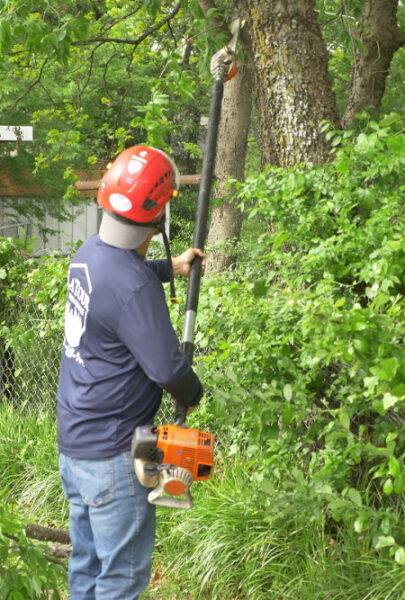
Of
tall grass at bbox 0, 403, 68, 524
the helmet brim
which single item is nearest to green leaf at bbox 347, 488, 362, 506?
the helmet brim

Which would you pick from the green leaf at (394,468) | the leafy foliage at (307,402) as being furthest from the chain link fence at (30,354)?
the green leaf at (394,468)

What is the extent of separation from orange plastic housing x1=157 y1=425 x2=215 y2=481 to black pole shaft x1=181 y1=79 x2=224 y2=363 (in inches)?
16.8

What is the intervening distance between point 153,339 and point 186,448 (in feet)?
1.41

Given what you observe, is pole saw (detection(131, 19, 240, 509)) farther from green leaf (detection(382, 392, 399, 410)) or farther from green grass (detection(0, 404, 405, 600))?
green grass (detection(0, 404, 405, 600))

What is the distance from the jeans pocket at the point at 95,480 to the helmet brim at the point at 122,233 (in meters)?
0.81

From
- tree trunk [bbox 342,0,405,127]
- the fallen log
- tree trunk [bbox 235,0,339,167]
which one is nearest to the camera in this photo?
the fallen log

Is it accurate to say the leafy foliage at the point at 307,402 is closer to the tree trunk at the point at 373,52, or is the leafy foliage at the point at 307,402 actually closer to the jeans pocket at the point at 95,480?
the jeans pocket at the point at 95,480

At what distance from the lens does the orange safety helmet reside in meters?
3.28

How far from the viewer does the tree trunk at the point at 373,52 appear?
279 inches

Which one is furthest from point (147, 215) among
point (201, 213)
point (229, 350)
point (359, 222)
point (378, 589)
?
point (378, 589)

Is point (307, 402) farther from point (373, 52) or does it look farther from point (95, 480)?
point (373, 52)

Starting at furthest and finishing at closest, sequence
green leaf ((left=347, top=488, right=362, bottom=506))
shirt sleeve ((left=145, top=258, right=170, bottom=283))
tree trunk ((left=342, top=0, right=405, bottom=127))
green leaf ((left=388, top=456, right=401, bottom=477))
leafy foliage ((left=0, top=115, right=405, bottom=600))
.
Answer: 1. tree trunk ((left=342, top=0, right=405, bottom=127))
2. shirt sleeve ((left=145, top=258, right=170, bottom=283))
3. leafy foliage ((left=0, top=115, right=405, bottom=600))
4. green leaf ((left=347, top=488, right=362, bottom=506))
5. green leaf ((left=388, top=456, right=401, bottom=477))

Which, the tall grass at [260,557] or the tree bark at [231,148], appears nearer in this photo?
the tall grass at [260,557]

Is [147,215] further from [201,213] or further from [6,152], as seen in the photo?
[6,152]
